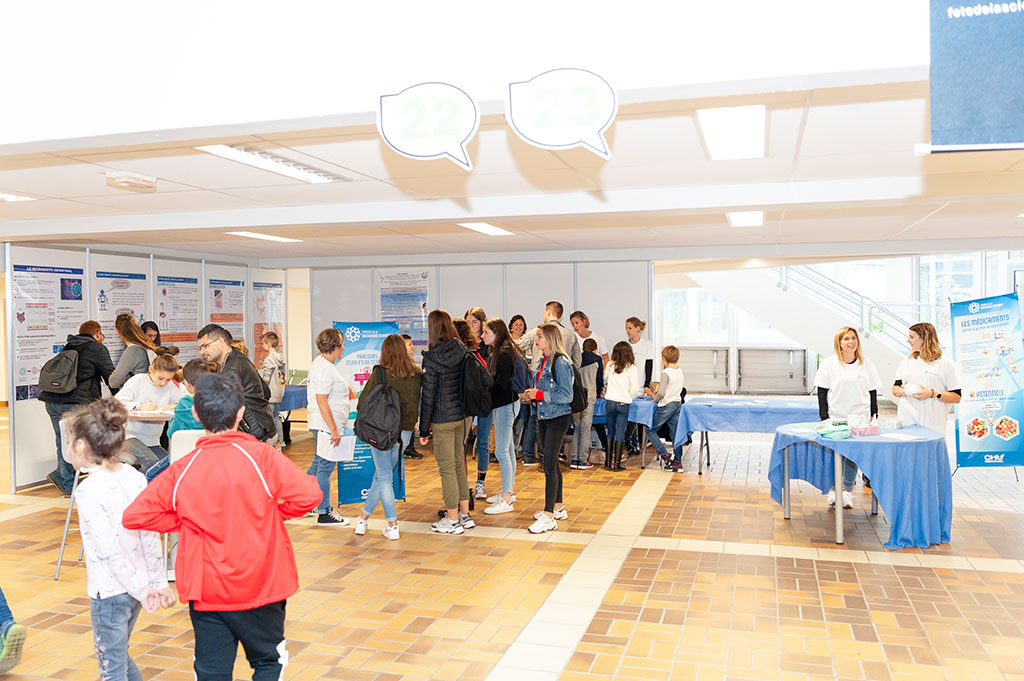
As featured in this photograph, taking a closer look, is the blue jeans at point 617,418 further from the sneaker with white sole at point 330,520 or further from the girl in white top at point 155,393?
the girl in white top at point 155,393

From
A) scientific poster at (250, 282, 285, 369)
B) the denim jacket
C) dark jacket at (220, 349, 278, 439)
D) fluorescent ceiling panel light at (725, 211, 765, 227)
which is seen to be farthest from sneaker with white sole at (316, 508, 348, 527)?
scientific poster at (250, 282, 285, 369)

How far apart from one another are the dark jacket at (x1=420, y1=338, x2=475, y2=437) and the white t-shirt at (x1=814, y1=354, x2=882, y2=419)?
296 centimetres

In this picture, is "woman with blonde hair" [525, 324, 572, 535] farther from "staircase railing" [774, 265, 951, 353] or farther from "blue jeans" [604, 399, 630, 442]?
"staircase railing" [774, 265, 951, 353]

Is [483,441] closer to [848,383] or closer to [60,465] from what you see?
[848,383]

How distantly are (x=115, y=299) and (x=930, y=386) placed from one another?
7962mm

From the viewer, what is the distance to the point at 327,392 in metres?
5.65

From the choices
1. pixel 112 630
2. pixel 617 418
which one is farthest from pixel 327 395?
pixel 617 418

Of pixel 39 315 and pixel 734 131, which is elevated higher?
pixel 734 131

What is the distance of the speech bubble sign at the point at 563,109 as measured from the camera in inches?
95.0

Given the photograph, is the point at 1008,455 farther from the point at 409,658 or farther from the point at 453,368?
the point at 409,658

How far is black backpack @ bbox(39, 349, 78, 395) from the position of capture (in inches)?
273

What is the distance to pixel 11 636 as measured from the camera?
11.4 ft

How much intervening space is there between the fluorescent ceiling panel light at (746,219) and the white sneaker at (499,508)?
3.04 m

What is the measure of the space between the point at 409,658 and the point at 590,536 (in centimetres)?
223
